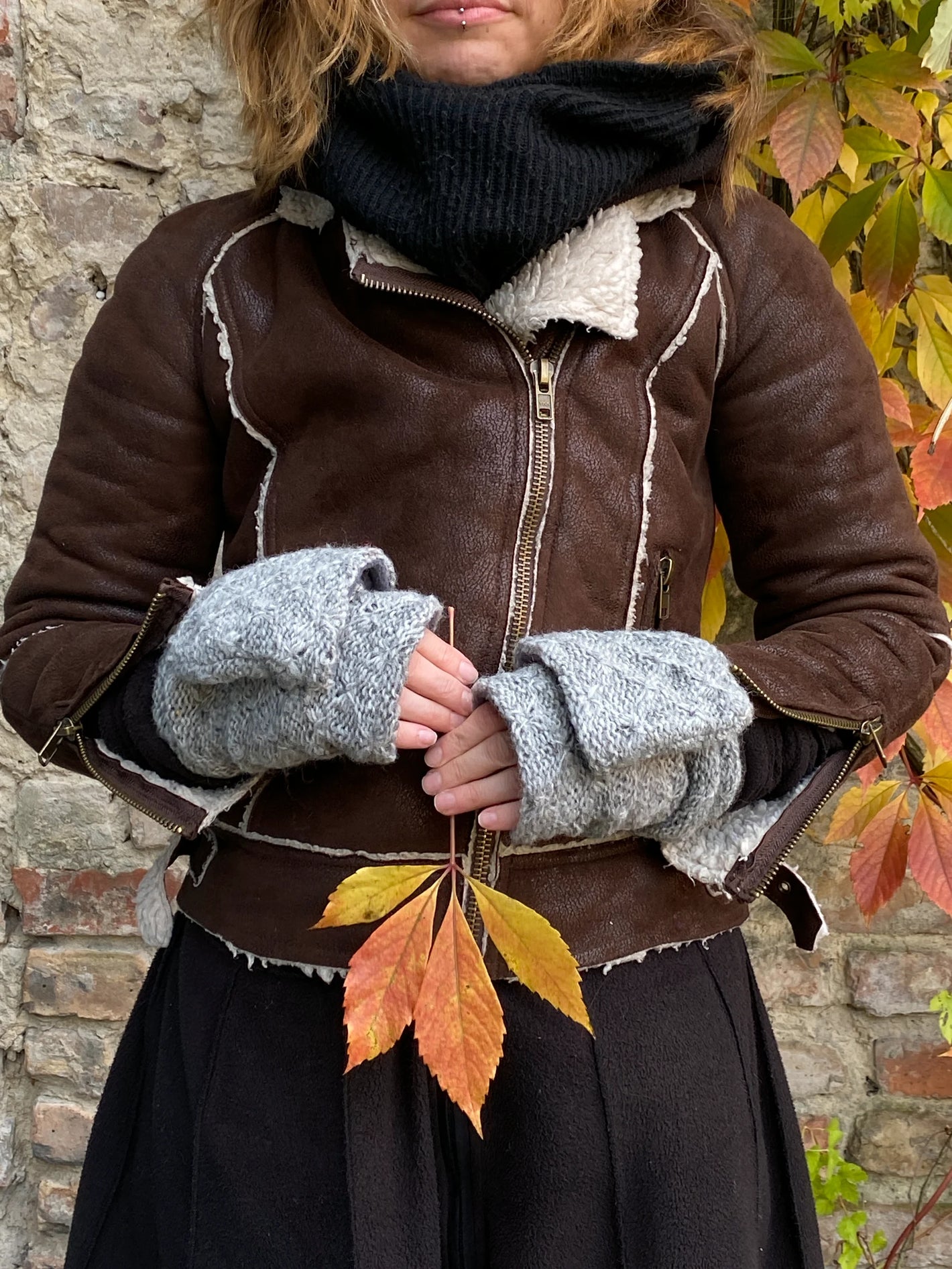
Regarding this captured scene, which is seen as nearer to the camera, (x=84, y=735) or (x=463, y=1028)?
(x=463, y=1028)

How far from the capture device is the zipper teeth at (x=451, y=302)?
826 mm

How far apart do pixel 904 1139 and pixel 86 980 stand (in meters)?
1.06

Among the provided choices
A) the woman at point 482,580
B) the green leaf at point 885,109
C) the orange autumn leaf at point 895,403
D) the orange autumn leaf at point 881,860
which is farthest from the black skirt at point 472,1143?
the green leaf at point 885,109

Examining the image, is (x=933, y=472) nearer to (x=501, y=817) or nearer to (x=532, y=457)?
(x=532, y=457)

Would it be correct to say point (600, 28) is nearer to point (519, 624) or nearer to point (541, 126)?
point (541, 126)

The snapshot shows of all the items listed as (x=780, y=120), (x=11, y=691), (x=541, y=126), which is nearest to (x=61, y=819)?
(x=11, y=691)

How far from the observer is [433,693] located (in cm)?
74

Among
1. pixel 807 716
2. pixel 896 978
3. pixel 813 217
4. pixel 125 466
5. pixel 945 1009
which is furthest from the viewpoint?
pixel 896 978

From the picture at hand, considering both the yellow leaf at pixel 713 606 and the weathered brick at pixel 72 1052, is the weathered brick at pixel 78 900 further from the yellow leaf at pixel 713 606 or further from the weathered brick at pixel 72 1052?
the yellow leaf at pixel 713 606

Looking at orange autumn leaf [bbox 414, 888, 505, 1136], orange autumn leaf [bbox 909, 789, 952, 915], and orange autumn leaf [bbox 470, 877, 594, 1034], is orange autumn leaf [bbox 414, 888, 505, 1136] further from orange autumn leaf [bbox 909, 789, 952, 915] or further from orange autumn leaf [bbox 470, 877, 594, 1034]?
orange autumn leaf [bbox 909, 789, 952, 915]

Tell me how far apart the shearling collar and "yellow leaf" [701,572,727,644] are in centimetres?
42

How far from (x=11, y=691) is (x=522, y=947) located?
470 mm

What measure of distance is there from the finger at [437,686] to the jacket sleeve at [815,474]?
245 millimetres

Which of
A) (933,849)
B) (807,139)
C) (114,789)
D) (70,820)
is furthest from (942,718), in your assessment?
(70,820)
